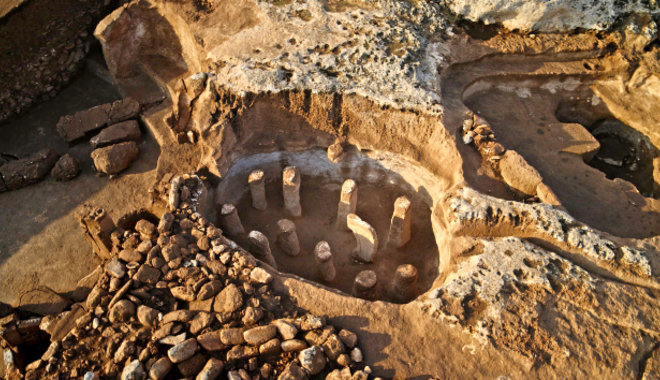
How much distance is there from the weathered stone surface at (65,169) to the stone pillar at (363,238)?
4.19 m

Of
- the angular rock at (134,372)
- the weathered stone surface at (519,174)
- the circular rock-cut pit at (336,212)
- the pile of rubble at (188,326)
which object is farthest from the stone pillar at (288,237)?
the weathered stone surface at (519,174)

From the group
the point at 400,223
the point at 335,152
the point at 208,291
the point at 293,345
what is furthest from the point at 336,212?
the point at 293,345

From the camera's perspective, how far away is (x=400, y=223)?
19.0 ft

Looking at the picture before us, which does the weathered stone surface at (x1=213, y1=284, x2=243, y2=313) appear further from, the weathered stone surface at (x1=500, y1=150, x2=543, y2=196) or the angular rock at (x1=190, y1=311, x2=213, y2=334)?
the weathered stone surface at (x1=500, y1=150, x2=543, y2=196)

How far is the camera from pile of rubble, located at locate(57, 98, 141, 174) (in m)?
6.61

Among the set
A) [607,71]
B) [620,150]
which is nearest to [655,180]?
[620,150]

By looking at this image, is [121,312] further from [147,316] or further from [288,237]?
[288,237]

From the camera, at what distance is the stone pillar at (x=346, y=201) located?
5.90 metres

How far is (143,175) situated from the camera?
6.70 m

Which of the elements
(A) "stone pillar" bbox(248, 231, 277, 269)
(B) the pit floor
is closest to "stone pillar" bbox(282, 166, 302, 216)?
(B) the pit floor

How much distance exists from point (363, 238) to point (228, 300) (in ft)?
6.75

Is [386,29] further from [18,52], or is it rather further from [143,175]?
[18,52]

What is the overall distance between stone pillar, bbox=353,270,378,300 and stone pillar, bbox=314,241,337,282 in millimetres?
491

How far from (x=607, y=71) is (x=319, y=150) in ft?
15.9
